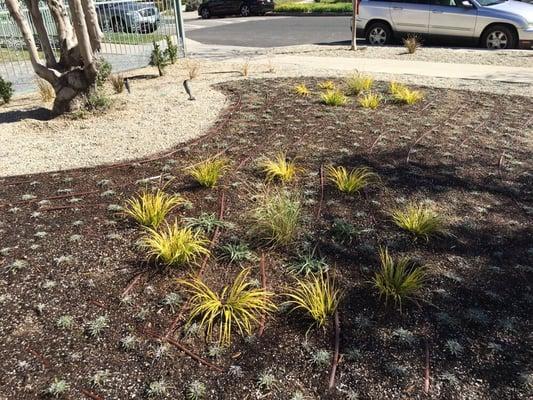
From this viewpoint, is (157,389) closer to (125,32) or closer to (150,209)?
(150,209)

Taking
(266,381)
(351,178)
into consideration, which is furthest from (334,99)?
(266,381)

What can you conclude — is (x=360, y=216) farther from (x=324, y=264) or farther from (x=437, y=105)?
(x=437, y=105)

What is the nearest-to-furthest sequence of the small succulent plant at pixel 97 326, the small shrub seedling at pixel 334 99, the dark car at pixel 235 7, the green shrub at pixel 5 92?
the small succulent plant at pixel 97 326 → the small shrub seedling at pixel 334 99 → the green shrub at pixel 5 92 → the dark car at pixel 235 7

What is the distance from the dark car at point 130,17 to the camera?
1106cm

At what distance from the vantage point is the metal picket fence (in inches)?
383

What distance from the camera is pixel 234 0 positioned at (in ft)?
94.3

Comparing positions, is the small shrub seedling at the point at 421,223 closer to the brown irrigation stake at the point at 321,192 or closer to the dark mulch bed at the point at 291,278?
the dark mulch bed at the point at 291,278

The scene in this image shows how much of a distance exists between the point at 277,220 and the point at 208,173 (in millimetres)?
1131

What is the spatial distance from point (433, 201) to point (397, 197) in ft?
0.99

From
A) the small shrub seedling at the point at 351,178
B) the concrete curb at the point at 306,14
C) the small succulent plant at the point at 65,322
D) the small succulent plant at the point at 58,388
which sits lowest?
the concrete curb at the point at 306,14

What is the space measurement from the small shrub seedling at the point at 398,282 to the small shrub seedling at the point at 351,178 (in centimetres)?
119

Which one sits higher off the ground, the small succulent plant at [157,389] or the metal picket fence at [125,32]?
the metal picket fence at [125,32]

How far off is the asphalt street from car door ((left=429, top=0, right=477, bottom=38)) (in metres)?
3.09

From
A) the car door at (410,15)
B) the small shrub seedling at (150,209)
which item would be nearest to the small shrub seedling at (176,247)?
the small shrub seedling at (150,209)
